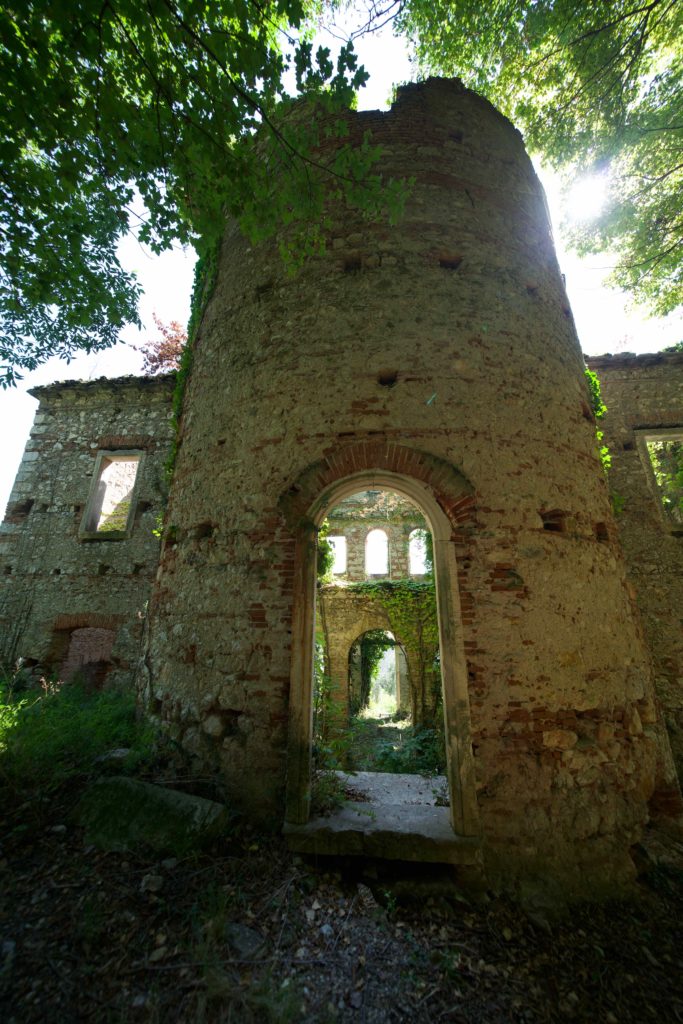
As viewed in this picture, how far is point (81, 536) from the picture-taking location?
873cm

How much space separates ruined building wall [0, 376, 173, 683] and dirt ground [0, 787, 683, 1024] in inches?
214

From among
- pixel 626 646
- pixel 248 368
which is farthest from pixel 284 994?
pixel 248 368

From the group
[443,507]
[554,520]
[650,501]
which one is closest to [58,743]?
[443,507]


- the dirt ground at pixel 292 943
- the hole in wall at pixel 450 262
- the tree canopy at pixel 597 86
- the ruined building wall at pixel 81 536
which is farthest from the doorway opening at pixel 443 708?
the tree canopy at pixel 597 86

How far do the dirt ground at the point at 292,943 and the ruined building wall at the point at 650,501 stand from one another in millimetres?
4211

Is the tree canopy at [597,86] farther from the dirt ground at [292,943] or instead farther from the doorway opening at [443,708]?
the dirt ground at [292,943]

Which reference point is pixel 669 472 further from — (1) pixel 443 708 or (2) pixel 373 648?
(2) pixel 373 648

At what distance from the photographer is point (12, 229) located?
3.47 m

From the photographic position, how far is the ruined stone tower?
3414mm

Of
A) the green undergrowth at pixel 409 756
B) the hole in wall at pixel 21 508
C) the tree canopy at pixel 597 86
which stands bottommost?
the green undergrowth at pixel 409 756

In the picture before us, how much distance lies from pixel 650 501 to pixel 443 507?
18.8 feet

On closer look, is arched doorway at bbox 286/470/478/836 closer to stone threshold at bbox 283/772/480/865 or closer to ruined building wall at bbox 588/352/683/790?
stone threshold at bbox 283/772/480/865

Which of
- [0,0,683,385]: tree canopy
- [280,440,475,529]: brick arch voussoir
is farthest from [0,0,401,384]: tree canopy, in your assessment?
[280,440,475,529]: brick arch voussoir

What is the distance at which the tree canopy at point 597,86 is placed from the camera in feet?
20.8
